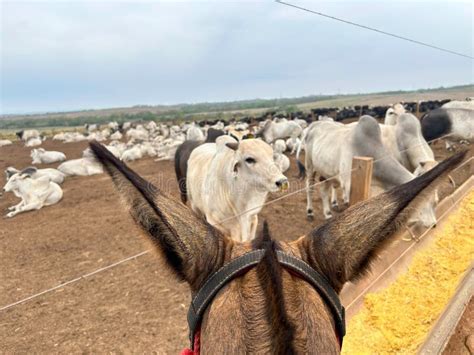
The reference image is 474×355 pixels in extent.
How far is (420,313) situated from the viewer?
3357mm

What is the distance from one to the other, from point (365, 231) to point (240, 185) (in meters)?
3.43

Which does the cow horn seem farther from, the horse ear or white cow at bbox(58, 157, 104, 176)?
white cow at bbox(58, 157, 104, 176)

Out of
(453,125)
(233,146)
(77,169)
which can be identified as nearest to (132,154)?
(77,169)

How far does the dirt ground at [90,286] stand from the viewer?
3951 millimetres

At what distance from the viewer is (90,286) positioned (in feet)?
17.0

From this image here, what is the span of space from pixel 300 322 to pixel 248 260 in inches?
10.6

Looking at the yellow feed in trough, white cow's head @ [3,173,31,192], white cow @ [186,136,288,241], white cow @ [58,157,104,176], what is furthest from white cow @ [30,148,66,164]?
the yellow feed in trough

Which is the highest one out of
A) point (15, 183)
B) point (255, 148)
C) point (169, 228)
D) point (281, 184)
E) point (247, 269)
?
point (169, 228)

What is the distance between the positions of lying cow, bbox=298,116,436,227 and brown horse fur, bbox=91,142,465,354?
11.5 feet

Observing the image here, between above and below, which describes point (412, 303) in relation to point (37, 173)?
above

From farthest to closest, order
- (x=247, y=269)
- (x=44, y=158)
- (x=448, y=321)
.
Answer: (x=44, y=158), (x=448, y=321), (x=247, y=269)

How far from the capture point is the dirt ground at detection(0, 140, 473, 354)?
156 inches

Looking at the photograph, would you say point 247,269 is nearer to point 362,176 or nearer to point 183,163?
point 362,176

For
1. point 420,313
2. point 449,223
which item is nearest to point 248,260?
point 420,313
